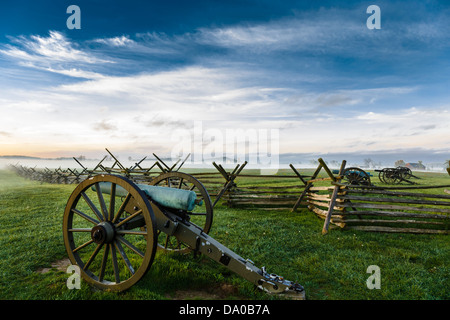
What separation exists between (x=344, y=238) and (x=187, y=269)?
4.08 metres

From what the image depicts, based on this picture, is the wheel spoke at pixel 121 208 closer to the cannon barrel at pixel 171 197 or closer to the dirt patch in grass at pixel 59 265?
the cannon barrel at pixel 171 197

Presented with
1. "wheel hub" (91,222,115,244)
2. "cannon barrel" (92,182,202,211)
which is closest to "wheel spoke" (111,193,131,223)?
"wheel hub" (91,222,115,244)

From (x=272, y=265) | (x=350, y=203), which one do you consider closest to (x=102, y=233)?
(x=272, y=265)

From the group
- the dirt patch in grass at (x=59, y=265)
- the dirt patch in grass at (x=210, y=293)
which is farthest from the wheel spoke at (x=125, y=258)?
the dirt patch in grass at (x=59, y=265)

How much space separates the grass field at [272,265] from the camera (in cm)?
380

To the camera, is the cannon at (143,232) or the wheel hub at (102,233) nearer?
the cannon at (143,232)

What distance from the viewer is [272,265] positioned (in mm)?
4875

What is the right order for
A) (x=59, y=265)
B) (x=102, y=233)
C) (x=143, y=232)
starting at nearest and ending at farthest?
(x=143, y=232) < (x=102, y=233) < (x=59, y=265)

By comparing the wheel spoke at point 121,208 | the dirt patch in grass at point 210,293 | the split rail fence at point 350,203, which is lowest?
the dirt patch in grass at point 210,293

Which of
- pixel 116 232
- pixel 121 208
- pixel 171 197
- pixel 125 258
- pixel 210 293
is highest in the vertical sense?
pixel 171 197

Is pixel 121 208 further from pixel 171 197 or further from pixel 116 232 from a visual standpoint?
pixel 171 197

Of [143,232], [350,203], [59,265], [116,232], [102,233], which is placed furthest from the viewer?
[350,203]
